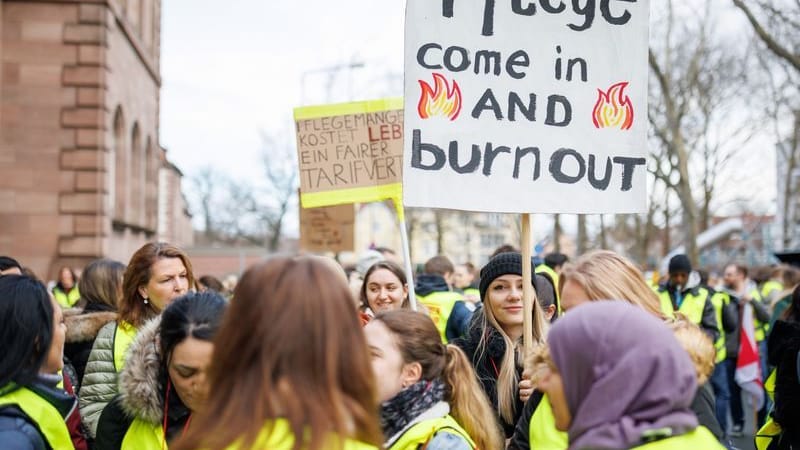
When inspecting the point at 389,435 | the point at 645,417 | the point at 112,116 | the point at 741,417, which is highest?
the point at 112,116

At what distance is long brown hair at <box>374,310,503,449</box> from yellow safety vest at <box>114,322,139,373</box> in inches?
61.7

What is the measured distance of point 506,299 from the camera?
506 centimetres

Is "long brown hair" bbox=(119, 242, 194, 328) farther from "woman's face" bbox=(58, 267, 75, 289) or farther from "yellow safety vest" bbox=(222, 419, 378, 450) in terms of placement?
"woman's face" bbox=(58, 267, 75, 289)

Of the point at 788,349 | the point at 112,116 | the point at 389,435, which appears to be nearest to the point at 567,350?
the point at 389,435

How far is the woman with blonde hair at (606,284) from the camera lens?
12.0 ft

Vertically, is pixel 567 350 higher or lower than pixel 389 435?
higher

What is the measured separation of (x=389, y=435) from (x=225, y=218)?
74.3m

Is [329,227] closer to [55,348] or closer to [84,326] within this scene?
[84,326]

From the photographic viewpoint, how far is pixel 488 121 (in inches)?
181

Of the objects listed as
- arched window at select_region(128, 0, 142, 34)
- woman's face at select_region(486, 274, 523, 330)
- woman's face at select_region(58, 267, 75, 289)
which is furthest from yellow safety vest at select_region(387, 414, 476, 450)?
arched window at select_region(128, 0, 142, 34)

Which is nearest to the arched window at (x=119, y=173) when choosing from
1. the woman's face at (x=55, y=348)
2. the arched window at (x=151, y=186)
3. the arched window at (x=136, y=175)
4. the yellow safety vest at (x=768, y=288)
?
the arched window at (x=136, y=175)

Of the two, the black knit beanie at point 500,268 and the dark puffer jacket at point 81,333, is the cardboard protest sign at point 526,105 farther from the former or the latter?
the dark puffer jacket at point 81,333

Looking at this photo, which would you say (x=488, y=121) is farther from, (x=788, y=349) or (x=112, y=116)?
(x=112, y=116)

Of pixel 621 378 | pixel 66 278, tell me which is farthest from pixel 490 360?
pixel 66 278
